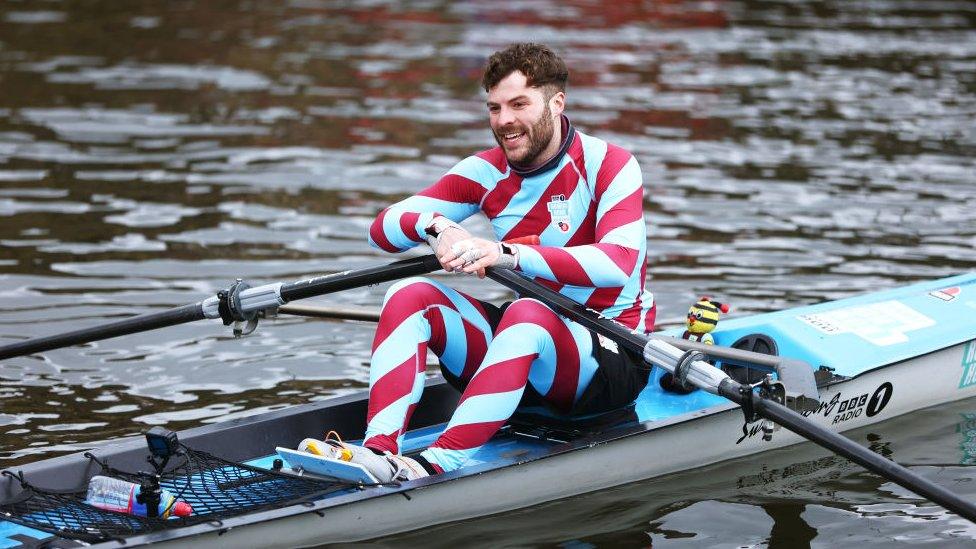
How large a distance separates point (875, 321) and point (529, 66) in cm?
287

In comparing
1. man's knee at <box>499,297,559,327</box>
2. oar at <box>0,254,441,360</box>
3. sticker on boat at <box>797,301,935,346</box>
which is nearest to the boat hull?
sticker on boat at <box>797,301,935,346</box>

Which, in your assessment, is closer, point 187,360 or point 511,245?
point 511,245

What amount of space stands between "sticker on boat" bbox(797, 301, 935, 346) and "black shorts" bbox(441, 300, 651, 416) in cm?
151

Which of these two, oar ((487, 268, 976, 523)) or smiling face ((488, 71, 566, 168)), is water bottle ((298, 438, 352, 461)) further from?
smiling face ((488, 71, 566, 168))

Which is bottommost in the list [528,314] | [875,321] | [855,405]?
[855,405]

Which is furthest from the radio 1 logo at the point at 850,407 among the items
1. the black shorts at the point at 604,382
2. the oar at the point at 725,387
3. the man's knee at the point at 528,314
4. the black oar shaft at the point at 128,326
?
the black oar shaft at the point at 128,326

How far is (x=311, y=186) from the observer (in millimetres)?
13312

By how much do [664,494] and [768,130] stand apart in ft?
32.1

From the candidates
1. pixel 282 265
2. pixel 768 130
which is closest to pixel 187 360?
pixel 282 265

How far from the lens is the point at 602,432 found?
21.6ft

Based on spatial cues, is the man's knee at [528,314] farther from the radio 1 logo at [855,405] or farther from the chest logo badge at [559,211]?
the radio 1 logo at [855,405]

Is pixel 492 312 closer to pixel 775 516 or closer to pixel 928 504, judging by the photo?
pixel 775 516

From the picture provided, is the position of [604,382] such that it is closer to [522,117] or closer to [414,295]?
[414,295]

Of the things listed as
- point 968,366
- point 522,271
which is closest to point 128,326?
point 522,271
